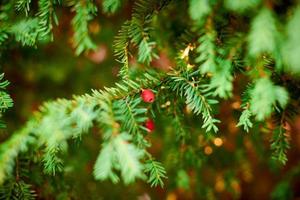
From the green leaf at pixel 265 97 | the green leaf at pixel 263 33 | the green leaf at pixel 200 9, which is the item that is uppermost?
the green leaf at pixel 200 9

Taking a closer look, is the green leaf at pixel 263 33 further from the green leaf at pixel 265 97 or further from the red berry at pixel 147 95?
the red berry at pixel 147 95

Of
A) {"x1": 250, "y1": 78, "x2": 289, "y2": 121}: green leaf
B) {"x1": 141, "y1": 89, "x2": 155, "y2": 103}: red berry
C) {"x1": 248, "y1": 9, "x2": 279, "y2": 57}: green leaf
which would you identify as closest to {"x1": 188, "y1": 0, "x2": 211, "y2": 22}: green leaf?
{"x1": 248, "y1": 9, "x2": 279, "y2": 57}: green leaf

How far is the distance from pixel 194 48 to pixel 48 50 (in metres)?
1.72

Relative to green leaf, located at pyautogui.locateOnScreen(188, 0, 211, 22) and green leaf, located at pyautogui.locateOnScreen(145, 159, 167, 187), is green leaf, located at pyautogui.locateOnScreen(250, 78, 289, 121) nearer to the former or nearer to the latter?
green leaf, located at pyautogui.locateOnScreen(188, 0, 211, 22)

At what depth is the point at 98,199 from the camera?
1667 millimetres

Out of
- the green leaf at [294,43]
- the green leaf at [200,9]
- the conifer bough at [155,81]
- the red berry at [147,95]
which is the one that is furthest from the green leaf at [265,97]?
the red berry at [147,95]

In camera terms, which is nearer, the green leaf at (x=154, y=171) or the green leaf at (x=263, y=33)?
the green leaf at (x=263, y=33)

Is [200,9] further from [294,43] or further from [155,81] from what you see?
[155,81]

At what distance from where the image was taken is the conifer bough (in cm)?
88

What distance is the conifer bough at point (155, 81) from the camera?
2.87 ft

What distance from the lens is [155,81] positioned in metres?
1.19

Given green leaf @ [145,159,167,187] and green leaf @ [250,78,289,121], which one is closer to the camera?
green leaf @ [250,78,289,121]

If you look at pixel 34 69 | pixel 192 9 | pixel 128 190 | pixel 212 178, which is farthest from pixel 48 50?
pixel 192 9

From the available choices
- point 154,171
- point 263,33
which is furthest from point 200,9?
point 154,171
